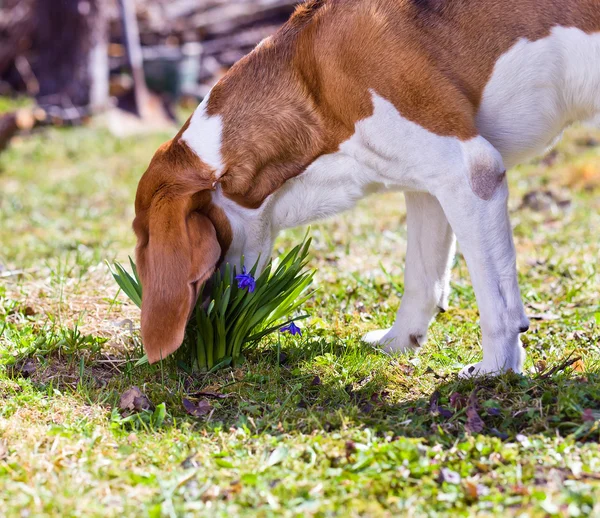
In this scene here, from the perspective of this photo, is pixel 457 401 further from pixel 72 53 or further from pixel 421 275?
pixel 72 53

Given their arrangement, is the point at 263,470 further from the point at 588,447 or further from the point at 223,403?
the point at 588,447

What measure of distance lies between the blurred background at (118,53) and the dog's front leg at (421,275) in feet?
20.5

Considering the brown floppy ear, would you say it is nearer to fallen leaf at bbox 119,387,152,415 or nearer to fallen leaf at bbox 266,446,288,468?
fallen leaf at bbox 119,387,152,415

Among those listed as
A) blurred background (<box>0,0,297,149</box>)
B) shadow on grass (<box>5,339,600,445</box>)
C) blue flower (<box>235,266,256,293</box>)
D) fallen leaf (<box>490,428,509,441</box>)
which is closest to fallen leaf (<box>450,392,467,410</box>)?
shadow on grass (<box>5,339,600,445</box>)

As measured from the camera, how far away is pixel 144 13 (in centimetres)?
1223

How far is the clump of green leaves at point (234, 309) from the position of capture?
10.4 feet

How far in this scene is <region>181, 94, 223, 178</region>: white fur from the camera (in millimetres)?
3121

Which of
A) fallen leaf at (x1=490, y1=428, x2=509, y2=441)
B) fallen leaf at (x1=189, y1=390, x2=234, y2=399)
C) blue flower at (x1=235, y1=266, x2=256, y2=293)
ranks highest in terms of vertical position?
blue flower at (x1=235, y1=266, x2=256, y2=293)

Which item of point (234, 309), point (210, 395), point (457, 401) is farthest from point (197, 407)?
point (457, 401)

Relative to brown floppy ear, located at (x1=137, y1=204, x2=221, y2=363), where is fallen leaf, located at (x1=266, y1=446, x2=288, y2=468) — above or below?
below

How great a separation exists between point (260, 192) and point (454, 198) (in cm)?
78

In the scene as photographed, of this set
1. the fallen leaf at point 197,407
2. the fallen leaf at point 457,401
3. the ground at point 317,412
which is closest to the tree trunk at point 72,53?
the ground at point 317,412

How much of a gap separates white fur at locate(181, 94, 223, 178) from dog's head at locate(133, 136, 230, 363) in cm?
4

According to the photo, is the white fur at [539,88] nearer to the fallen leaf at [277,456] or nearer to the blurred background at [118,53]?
the fallen leaf at [277,456]
